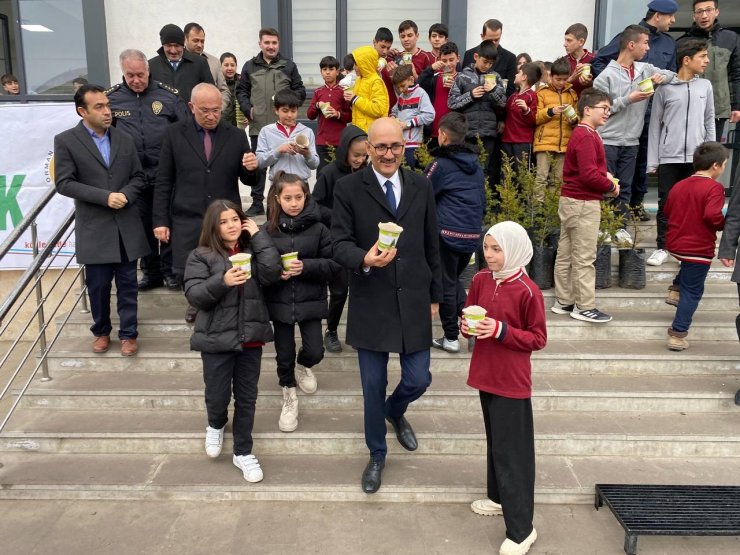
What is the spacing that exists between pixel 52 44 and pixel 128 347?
613 cm

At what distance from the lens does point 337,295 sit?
4.78m

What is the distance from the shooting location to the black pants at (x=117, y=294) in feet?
15.9

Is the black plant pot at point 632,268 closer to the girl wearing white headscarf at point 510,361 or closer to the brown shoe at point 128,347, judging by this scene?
the girl wearing white headscarf at point 510,361

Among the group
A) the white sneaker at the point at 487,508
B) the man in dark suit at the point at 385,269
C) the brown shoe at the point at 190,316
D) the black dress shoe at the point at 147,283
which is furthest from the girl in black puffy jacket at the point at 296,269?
the black dress shoe at the point at 147,283

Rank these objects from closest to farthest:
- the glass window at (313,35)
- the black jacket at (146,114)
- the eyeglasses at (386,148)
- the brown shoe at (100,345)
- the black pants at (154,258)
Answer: the eyeglasses at (386,148)
the brown shoe at (100,345)
the black jacket at (146,114)
the black pants at (154,258)
the glass window at (313,35)

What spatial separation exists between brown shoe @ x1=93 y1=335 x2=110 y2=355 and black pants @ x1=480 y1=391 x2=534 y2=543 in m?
3.35

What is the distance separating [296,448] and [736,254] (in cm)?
348

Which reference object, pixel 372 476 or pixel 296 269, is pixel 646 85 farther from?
pixel 372 476

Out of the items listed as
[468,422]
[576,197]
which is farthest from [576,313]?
[468,422]

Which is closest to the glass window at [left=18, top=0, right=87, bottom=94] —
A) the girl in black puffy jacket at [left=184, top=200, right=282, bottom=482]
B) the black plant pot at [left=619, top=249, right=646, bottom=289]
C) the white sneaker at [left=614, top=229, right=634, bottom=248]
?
the girl in black puffy jacket at [left=184, top=200, right=282, bottom=482]

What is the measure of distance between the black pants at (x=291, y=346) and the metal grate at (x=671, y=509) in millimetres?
1999

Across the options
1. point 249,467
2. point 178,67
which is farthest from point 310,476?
point 178,67

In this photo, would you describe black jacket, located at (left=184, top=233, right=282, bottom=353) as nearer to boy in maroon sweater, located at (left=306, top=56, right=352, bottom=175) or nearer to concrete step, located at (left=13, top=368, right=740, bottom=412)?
concrete step, located at (left=13, top=368, right=740, bottom=412)

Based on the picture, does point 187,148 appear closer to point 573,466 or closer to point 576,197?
point 576,197
